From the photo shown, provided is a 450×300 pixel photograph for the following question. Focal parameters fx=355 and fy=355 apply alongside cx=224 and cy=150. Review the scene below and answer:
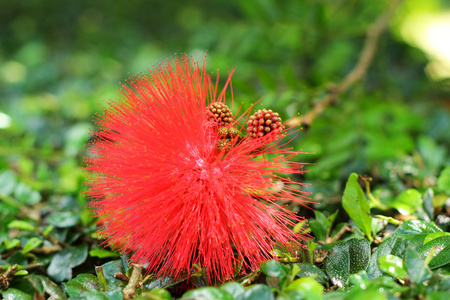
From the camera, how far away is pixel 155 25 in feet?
13.4

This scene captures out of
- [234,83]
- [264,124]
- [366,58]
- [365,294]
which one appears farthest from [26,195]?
[366,58]

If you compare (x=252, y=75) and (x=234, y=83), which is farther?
(x=252, y=75)

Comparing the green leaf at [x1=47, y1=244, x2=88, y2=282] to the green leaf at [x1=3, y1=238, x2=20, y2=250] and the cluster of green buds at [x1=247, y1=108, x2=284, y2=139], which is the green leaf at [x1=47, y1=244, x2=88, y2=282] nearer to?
the green leaf at [x1=3, y1=238, x2=20, y2=250]

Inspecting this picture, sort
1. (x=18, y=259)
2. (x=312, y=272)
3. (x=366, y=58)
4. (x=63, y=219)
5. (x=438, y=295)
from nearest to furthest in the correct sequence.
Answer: (x=438, y=295) < (x=312, y=272) < (x=18, y=259) < (x=63, y=219) < (x=366, y=58)

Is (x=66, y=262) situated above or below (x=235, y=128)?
below

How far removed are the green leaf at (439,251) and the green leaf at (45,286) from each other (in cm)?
101

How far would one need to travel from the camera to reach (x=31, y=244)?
1196 mm

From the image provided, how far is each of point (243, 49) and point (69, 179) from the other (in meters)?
1.51

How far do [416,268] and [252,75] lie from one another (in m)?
2.43

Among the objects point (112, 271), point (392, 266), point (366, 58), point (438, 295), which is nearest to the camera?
point (438, 295)

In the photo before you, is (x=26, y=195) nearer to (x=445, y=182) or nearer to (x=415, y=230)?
(x=415, y=230)

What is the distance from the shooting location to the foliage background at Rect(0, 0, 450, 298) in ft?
5.27

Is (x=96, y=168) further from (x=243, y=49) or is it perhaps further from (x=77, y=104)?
(x=243, y=49)

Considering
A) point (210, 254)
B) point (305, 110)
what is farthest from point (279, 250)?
point (305, 110)
